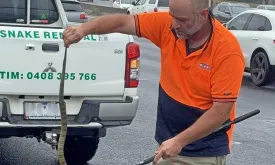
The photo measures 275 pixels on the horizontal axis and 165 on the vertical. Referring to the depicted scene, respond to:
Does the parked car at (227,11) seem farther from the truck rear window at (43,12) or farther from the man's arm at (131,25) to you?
the man's arm at (131,25)

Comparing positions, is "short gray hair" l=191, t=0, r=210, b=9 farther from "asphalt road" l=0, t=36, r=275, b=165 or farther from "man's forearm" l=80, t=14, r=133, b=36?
"asphalt road" l=0, t=36, r=275, b=165

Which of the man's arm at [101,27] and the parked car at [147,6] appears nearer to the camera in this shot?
the man's arm at [101,27]

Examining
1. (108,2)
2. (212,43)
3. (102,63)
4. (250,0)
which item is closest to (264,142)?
(102,63)

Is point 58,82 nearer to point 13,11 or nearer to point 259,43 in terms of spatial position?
point 13,11

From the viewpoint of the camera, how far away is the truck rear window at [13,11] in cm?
709

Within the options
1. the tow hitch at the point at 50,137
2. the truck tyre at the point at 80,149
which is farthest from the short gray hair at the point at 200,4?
the truck tyre at the point at 80,149

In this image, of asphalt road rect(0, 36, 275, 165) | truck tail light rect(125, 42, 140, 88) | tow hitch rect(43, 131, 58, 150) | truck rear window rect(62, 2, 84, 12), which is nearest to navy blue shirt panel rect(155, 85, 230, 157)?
tow hitch rect(43, 131, 58, 150)

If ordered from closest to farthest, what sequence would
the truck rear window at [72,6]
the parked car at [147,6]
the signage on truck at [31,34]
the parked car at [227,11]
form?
the signage on truck at [31,34]
the truck rear window at [72,6]
the parked car at [227,11]
the parked car at [147,6]

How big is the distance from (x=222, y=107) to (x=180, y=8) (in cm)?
56

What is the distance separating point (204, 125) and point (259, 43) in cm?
1255

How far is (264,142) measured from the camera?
956cm

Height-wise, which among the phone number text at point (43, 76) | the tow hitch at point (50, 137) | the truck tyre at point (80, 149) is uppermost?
the phone number text at point (43, 76)

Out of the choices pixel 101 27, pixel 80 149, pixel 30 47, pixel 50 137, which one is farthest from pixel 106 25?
pixel 80 149

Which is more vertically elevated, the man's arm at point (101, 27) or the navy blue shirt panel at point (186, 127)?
the man's arm at point (101, 27)
